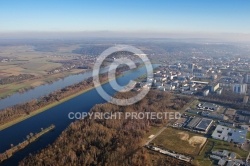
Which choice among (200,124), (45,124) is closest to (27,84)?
(45,124)

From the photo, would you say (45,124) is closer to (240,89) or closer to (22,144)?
(22,144)

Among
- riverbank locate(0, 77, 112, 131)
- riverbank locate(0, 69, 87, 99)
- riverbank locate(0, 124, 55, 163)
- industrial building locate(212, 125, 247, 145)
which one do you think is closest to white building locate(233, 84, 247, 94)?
industrial building locate(212, 125, 247, 145)

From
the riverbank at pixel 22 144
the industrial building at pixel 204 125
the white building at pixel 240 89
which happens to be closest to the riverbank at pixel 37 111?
the riverbank at pixel 22 144

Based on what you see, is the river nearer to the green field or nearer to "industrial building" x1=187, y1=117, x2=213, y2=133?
the green field

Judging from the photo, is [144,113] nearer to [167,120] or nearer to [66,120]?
[167,120]

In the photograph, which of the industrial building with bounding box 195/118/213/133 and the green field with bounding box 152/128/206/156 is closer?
the green field with bounding box 152/128/206/156

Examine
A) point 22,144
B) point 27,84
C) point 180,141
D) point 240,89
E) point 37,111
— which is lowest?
point 180,141

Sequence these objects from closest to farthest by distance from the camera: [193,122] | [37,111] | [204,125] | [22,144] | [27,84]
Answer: [22,144] < [204,125] < [193,122] < [37,111] < [27,84]
